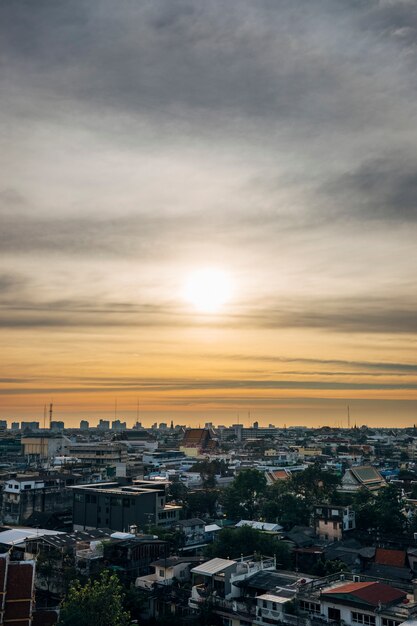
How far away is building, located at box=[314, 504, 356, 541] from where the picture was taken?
5934 cm

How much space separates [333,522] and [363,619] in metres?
26.6

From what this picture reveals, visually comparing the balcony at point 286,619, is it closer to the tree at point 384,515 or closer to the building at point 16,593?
the building at point 16,593

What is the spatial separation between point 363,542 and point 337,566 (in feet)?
45.0

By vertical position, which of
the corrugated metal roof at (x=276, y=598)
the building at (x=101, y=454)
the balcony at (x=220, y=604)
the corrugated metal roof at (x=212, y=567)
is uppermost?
the building at (x=101, y=454)

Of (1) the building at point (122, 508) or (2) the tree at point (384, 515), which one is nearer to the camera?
(2) the tree at point (384, 515)

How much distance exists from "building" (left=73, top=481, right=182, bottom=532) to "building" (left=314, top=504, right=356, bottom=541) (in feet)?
50.8

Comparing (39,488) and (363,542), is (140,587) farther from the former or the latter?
(39,488)

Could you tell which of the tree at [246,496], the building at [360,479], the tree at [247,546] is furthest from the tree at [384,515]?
the building at [360,479]

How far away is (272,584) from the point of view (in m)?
39.4

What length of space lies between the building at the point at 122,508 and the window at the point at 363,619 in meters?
29.1

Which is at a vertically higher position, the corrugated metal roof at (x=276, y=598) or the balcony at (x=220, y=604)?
the corrugated metal roof at (x=276, y=598)

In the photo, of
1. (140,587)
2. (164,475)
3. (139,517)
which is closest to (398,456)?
(164,475)

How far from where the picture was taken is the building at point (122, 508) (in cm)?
6156

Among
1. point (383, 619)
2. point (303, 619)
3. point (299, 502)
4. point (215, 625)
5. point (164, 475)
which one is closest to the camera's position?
point (383, 619)
